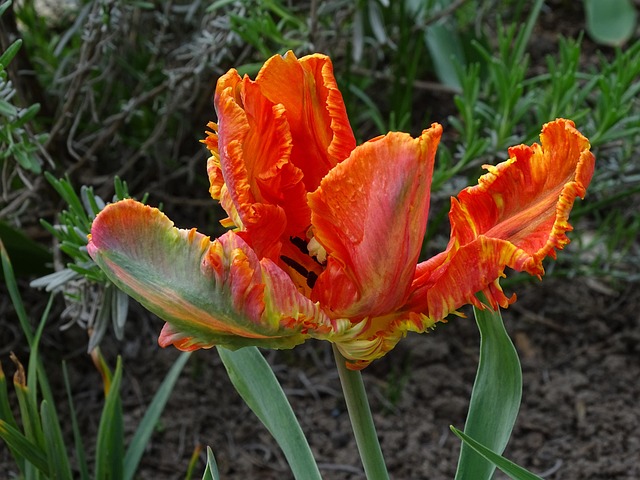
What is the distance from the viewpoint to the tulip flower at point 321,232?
0.66m

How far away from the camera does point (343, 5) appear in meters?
1.90

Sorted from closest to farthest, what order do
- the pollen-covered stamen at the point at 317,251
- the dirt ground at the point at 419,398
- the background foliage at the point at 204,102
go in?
the pollen-covered stamen at the point at 317,251, the background foliage at the point at 204,102, the dirt ground at the point at 419,398

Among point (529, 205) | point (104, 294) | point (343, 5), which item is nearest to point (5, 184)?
point (104, 294)

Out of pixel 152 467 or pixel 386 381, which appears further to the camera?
pixel 386 381

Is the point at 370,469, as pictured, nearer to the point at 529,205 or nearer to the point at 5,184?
the point at 529,205

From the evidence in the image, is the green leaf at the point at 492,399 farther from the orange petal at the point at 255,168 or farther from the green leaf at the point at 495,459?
the orange petal at the point at 255,168

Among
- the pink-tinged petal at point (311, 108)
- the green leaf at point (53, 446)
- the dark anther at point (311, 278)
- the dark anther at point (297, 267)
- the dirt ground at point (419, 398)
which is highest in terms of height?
the pink-tinged petal at point (311, 108)

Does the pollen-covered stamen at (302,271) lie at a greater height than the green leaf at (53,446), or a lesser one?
greater

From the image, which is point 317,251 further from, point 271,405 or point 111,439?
point 111,439

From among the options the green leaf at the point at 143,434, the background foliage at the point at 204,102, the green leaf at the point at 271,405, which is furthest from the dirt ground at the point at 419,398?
the green leaf at the point at 271,405

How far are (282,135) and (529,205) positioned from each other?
20cm

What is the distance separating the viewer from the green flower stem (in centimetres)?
80

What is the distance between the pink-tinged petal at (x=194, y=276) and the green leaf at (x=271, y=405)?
311mm

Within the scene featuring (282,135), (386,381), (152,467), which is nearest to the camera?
(282,135)
